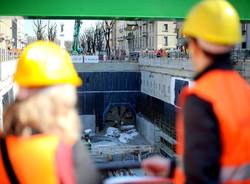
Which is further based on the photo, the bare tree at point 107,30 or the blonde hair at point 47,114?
the bare tree at point 107,30

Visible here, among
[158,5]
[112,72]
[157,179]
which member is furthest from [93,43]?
[157,179]

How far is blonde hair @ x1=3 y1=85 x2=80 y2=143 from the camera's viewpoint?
6.88ft

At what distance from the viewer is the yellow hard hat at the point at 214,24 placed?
2389mm

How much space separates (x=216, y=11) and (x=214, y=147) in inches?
29.7

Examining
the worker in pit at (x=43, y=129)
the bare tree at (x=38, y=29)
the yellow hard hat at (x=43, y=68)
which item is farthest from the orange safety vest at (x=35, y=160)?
the bare tree at (x=38, y=29)

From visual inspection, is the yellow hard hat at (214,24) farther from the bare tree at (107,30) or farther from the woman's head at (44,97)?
the bare tree at (107,30)

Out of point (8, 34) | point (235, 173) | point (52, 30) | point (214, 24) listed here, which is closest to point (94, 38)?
point (52, 30)

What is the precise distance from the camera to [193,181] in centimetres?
223

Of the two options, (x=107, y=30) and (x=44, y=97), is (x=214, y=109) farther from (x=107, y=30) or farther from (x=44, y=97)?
(x=107, y=30)

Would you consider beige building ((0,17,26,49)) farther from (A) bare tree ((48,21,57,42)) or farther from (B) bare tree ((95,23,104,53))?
(B) bare tree ((95,23,104,53))

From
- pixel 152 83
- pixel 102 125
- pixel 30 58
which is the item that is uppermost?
pixel 30 58

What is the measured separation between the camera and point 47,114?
2.10 metres

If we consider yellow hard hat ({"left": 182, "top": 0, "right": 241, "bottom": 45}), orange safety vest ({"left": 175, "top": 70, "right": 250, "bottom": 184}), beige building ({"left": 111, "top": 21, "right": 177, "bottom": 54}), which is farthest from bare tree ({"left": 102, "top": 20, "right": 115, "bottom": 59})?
orange safety vest ({"left": 175, "top": 70, "right": 250, "bottom": 184})

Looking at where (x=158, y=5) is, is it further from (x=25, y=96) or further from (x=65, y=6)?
(x=25, y=96)
